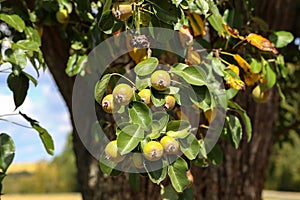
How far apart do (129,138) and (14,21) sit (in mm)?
513

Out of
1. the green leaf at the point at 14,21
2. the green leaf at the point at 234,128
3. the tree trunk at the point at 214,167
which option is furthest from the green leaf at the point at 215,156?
the green leaf at the point at 14,21

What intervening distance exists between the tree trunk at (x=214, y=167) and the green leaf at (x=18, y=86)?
526mm

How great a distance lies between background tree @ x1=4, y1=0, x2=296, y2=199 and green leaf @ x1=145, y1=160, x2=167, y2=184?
0.59m

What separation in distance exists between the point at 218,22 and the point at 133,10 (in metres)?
0.24

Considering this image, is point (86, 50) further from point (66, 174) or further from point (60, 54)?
point (66, 174)

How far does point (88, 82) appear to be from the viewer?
57.4 inches

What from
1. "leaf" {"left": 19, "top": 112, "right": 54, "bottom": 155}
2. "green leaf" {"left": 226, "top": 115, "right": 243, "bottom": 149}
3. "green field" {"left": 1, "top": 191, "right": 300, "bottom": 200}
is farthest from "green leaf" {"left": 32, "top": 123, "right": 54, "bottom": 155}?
"green field" {"left": 1, "top": 191, "right": 300, "bottom": 200}

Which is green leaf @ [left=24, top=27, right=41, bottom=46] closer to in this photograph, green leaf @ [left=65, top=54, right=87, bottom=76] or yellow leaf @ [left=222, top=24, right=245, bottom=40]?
green leaf @ [left=65, top=54, right=87, bottom=76]

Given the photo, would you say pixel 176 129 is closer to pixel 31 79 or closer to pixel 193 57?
pixel 193 57

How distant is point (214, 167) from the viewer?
1.76 metres

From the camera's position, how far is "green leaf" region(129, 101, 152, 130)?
85cm

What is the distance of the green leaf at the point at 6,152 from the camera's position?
1.12 m

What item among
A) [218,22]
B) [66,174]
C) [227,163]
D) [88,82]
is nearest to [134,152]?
[218,22]

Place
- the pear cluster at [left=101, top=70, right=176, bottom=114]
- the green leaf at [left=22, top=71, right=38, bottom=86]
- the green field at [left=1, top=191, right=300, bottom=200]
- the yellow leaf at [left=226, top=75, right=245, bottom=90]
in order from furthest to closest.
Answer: the green field at [left=1, top=191, right=300, bottom=200] → the green leaf at [left=22, top=71, right=38, bottom=86] → the yellow leaf at [left=226, top=75, right=245, bottom=90] → the pear cluster at [left=101, top=70, right=176, bottom=114]
